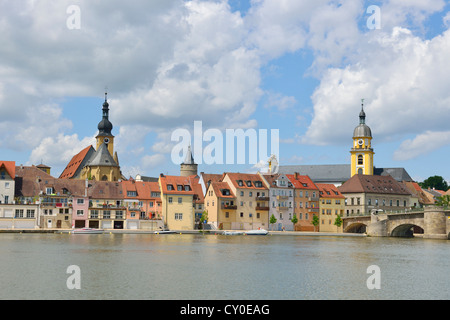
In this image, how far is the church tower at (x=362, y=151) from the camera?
617 feet

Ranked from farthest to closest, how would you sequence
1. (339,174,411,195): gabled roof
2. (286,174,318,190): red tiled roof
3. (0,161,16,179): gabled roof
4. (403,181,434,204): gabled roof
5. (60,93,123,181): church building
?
(403,181,434,204): gabled roof < (60,93,123,181): church building < (339,174,411,195): gabled roof < (286,174,318,190): red tiled roof < (0,161,16,179): gabled roof

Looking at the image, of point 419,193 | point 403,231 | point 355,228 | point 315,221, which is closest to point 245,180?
point 315,221

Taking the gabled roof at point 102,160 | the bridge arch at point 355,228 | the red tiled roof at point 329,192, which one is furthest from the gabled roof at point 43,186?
the bridge arch at point 355,228

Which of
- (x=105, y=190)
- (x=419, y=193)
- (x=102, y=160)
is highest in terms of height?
(x=102, y=160)

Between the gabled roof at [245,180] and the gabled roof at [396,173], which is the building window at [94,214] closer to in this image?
the gabled roof at [245,180]

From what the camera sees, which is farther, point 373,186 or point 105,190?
point 373,186

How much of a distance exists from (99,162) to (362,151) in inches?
3118

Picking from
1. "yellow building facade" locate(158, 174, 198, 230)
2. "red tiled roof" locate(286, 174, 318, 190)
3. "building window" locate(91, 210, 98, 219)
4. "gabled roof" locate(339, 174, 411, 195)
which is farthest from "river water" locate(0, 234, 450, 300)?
"gabled roof" locate(339, 174, 411, 195)

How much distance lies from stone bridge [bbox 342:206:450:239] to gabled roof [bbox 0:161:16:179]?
72.6 meters

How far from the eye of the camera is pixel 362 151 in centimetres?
18875

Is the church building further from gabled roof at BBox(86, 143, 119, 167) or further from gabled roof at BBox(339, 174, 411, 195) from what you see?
gabled roof at BBox(339, 174, 411, 195)

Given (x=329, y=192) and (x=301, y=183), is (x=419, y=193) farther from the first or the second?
(x=301, y=183)

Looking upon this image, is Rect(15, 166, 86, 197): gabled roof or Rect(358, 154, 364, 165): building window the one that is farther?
Rect(358, 154, 364, 165): building window

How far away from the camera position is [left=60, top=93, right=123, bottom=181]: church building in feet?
536
